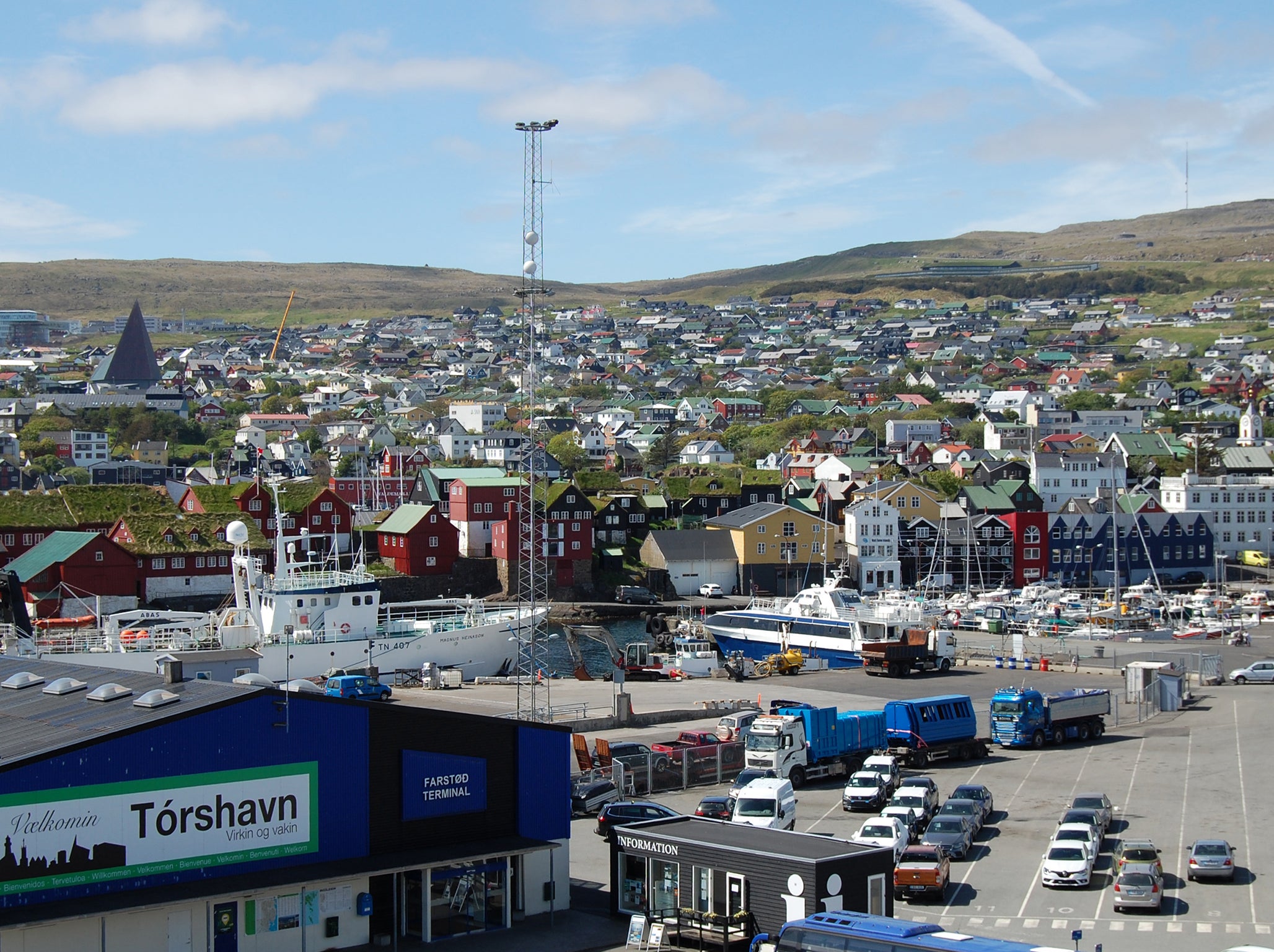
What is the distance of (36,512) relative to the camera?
5691 cm

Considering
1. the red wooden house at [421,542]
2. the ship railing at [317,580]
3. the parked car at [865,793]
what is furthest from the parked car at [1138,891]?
the red wooden house at [421,542]

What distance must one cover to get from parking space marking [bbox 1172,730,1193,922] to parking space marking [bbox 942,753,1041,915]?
207 centimetres

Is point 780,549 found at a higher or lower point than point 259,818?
lower

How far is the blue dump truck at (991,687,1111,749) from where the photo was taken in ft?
90.6

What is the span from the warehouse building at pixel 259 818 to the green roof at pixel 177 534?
3836cm

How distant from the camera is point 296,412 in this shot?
488 ft

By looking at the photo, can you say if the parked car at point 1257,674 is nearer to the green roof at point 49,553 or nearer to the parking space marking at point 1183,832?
the parking space marking at point 1183,832

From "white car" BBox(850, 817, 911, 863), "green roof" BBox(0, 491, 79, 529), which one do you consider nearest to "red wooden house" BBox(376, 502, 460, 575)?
"green roof" BBox(0, 491, 79, 529)

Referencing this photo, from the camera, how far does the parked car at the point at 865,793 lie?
21797mm

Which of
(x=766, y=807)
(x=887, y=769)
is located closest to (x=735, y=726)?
(x=887, y=769)

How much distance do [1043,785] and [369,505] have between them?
6182 centimetres

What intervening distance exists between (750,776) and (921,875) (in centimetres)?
624

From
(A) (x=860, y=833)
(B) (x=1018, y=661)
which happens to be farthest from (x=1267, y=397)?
(A) (x=860, y=833)

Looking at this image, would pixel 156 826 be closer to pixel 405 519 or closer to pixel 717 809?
pixel 717 809
